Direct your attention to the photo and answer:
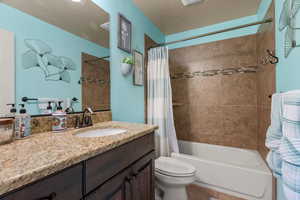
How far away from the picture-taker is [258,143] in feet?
6.23

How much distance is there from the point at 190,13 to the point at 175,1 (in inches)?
13.5

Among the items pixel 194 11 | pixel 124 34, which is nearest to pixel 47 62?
pixel 124 34

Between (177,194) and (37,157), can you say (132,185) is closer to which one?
(37,157)

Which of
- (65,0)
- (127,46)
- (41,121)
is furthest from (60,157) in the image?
(127,46)

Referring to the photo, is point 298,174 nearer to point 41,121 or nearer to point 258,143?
point 41,121

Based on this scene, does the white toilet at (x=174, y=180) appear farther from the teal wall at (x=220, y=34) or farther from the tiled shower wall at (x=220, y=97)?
the teal wall at (x=220, y=34)

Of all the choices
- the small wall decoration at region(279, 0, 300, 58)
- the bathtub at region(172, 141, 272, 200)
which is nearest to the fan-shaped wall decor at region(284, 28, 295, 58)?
the small wall decoration at region(279, 0, 300, 58)

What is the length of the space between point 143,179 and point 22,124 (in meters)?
0.77

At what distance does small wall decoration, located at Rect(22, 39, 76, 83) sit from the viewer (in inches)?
31.6

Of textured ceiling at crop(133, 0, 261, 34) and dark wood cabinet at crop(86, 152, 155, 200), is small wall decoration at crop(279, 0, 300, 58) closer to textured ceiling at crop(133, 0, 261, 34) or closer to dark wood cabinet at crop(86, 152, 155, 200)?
textured ceiling at crop(133, 0, 261, 34)

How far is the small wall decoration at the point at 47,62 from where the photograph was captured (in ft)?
2.64

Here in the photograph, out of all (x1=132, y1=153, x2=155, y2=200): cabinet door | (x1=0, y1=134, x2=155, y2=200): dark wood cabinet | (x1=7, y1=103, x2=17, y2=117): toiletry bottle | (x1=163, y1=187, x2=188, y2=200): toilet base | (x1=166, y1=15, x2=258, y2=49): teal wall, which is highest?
(x1=166, y1=15, x2=258, y2=49): teal wall

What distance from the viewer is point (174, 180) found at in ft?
4.04

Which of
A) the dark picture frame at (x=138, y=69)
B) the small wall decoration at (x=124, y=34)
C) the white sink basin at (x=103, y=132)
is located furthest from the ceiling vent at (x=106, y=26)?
the white sink basin at (x=103, y=132)
